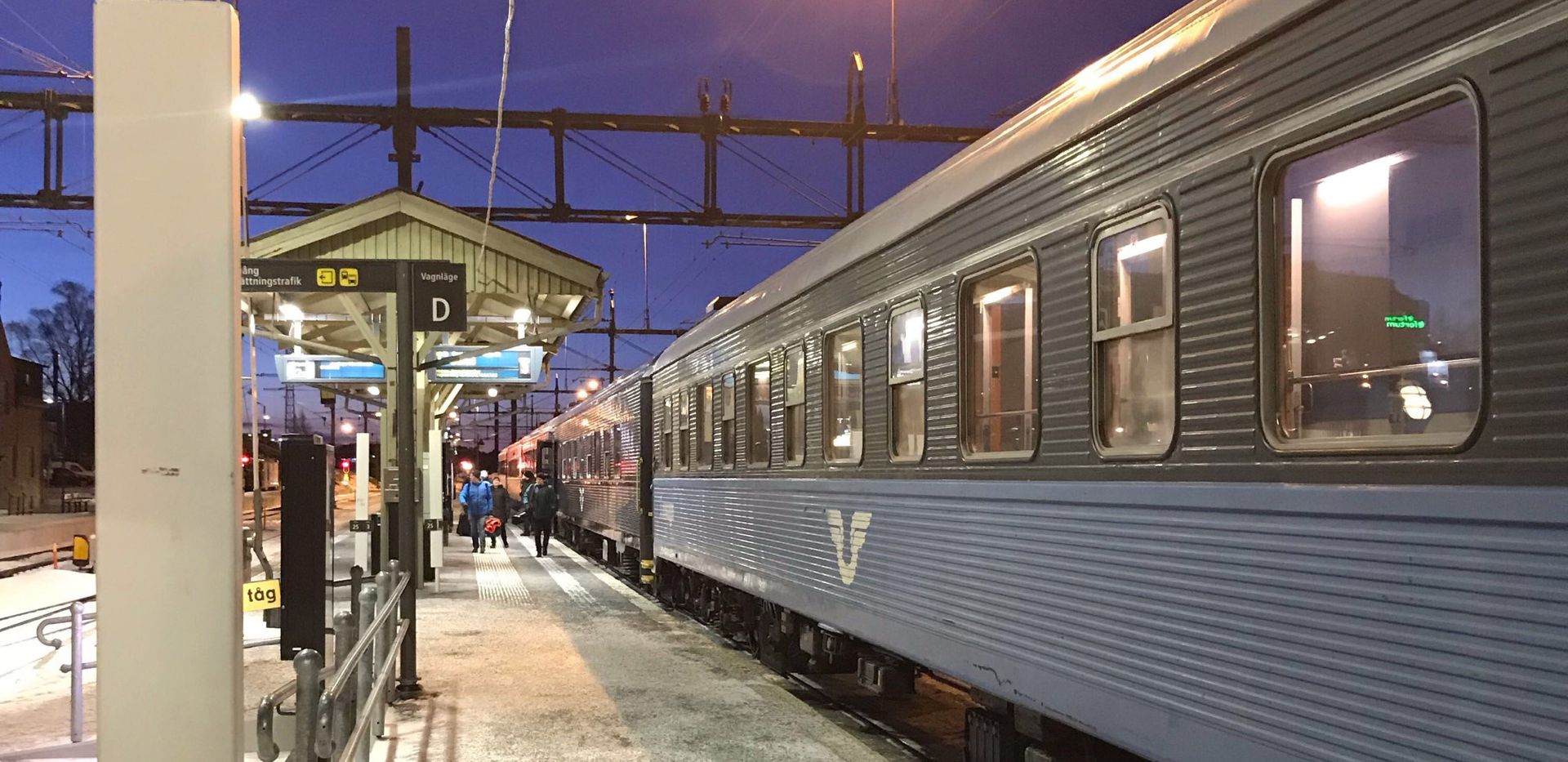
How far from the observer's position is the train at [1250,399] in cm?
287

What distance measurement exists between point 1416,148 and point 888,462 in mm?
3824

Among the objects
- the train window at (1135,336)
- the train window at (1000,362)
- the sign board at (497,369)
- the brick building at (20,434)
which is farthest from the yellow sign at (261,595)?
the brick building at (20,434)

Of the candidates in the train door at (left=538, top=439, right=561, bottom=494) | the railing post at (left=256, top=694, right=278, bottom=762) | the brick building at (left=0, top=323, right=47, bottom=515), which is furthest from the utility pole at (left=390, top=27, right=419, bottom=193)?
the brick building at (left=0, top=323, right=47, bottom=515)

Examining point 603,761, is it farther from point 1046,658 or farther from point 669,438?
point 669,438

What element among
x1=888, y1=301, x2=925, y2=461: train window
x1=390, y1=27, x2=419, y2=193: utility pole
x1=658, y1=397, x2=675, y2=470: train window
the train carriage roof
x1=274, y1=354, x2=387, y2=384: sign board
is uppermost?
x1=390, y1=27, x2=419, y2=193: utility pole

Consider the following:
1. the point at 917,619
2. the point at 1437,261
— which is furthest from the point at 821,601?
the point at 1437,261

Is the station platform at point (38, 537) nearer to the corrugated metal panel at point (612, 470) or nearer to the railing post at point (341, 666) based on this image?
the corrugated metal panel at point (612, 470)

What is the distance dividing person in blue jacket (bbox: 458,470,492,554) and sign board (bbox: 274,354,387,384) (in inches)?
339

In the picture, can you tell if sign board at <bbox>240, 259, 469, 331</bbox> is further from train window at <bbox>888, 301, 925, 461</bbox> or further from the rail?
train window at <bbox>888, 301, 925, 461</bbox>

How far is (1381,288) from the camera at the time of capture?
132 inches

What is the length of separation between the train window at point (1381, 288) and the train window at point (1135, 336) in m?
0.57

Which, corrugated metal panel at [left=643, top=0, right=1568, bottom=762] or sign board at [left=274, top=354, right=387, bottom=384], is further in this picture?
sign board at [left=274, top=354, right=387, bottom=384]

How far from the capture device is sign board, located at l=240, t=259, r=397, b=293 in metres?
8.16

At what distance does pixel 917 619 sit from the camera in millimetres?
6297
